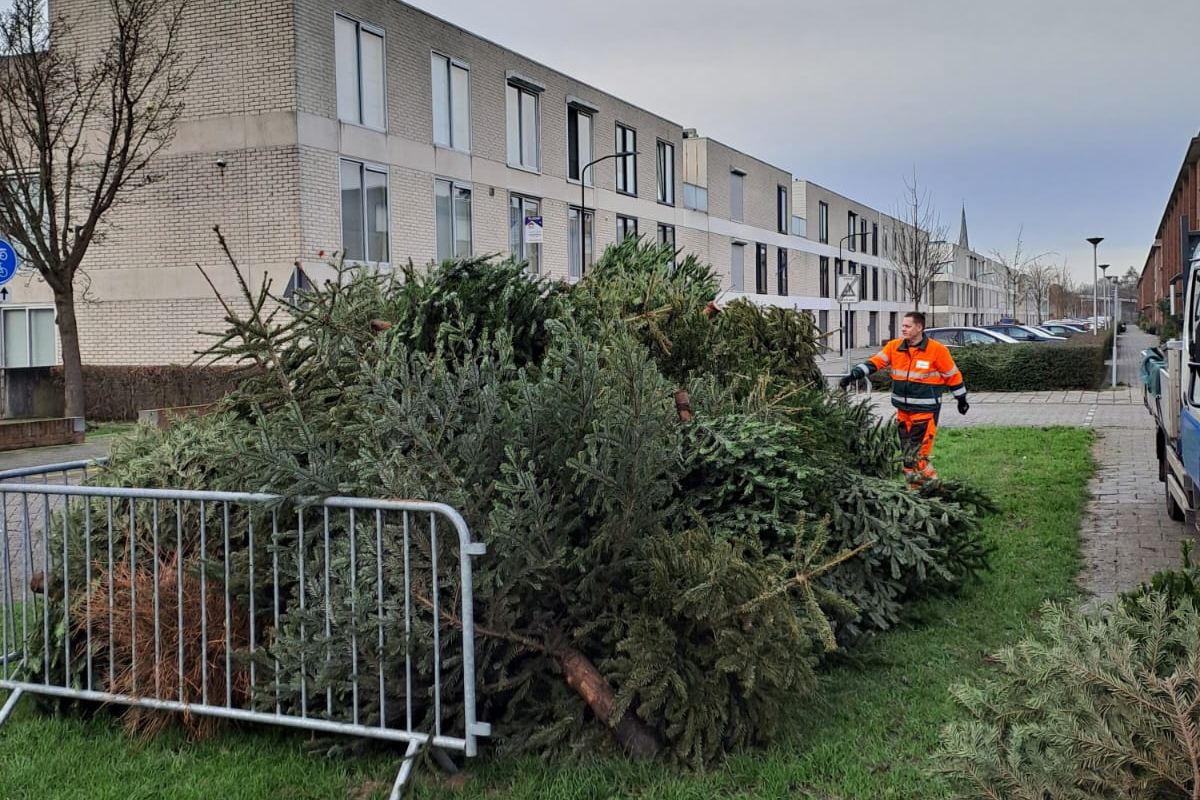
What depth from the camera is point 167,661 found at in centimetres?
425

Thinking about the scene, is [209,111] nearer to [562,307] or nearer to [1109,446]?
[1109,446]

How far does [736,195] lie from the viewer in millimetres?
48938

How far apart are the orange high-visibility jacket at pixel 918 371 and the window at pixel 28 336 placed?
21154 millimetres

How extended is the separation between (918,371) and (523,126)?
850 inches

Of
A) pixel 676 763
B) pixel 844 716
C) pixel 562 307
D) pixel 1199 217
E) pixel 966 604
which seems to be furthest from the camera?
pixel 1199 217

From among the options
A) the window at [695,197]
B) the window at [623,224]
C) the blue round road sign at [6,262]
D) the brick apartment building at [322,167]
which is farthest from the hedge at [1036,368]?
the window at [695,197]

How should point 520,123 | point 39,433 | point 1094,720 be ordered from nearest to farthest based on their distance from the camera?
1. point 1094,720
2. point 39,433
3. point 520,123

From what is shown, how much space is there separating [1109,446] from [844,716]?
37.3ft

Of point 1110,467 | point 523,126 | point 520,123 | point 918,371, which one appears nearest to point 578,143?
point 523,126

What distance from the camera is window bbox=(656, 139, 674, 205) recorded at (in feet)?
130

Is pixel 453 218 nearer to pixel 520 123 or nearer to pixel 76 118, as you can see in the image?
pixel 520 123

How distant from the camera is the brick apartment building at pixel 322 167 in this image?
70.9 ft

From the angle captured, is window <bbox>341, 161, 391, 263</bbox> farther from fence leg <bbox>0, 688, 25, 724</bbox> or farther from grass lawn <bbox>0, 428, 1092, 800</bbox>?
grass lawn <bbox>0, 428, 1092, 800</bbox>

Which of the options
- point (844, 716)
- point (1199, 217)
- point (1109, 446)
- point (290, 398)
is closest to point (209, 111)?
point (1109, 446)
